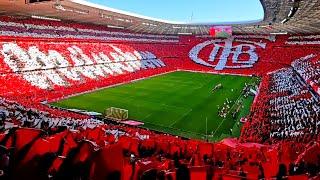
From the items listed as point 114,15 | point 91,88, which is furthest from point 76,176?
point 114,15

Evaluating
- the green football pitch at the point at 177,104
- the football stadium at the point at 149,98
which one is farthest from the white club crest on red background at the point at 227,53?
the green football pitch at the point at 177,104

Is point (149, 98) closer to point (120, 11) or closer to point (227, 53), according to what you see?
point (120, 11)

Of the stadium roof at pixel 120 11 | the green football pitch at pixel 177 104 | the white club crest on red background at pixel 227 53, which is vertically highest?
the stadium roof at pixel 120 11

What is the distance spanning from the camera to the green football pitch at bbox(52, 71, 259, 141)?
21.2 m

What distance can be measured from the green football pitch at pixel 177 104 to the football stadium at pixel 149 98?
0.34ft

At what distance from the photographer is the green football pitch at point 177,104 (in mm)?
21203

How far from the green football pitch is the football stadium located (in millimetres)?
104

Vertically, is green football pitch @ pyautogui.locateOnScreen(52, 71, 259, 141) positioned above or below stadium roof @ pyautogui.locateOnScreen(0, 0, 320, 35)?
below

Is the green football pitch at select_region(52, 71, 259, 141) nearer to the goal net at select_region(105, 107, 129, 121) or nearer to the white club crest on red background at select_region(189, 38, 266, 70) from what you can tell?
the goal net at select_region(105, 107, 129, 121)

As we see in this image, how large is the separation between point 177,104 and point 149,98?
10.1 feet

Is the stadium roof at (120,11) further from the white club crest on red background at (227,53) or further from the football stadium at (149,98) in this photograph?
the white club crest on red background at (227,53)

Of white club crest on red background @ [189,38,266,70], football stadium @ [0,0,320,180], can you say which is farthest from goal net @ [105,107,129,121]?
white club crest on red background @ [189,38,266,70]

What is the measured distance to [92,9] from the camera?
113 ft

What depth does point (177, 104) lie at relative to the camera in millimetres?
27969
